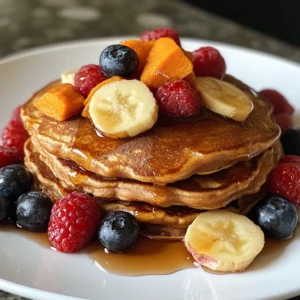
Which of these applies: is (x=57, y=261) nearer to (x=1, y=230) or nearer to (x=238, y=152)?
(x=1, y=230)

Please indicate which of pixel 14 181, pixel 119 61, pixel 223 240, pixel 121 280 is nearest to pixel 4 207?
pixel 14 181

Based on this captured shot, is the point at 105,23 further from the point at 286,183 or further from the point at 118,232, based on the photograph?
the point at 118,232

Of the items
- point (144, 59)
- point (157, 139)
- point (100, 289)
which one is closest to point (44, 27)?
point (144, 59)

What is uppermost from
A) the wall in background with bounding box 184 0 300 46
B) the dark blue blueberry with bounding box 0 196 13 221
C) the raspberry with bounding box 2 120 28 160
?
the dark blue blueberry with bounding box 0 196 13 221

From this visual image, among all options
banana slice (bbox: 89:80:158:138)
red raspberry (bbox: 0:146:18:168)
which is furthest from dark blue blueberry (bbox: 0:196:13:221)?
banana slice (bbox: 89:80:158:138)

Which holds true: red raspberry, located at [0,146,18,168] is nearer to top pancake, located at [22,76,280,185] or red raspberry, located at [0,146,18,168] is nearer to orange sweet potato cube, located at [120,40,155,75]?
top pancake, located at [22,76,280,185]
